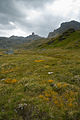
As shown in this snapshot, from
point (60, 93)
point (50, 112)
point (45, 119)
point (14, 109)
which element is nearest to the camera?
point (45, 119)

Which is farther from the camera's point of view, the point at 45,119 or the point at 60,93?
the point at 60,93

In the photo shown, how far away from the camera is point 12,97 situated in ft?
30.0

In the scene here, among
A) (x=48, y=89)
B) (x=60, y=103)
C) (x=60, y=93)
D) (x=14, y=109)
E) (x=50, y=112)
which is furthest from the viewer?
(x=48, y=89)

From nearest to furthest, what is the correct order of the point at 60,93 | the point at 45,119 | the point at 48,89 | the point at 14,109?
the point at 45,119, the point at 14,109, the point at 60,93, the point at 48,89

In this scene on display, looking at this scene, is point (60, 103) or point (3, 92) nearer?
point (60, 103)

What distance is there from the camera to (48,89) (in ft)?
34.5

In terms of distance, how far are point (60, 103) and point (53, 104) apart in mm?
620

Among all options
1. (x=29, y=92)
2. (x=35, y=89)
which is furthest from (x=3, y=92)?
(x=35, y=89)

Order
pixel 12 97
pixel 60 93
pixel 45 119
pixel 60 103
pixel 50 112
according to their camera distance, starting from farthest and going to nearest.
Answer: pixel 60 93
pixel 12 97
pixel 60 103
pixel 50 112
pixel 45 119

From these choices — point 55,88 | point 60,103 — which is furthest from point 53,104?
point 55,88

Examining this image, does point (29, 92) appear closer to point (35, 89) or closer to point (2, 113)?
point (35, 89)

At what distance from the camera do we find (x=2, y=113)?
702 centimetres

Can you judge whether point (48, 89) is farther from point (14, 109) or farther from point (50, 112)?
point (14, 109)

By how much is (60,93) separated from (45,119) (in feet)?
12.5
